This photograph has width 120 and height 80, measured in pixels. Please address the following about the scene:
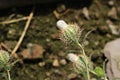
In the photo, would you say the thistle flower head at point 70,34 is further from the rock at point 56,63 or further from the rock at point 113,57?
the rock at point 56,63

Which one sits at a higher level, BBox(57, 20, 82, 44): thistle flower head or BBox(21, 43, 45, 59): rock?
BBox(21, 43, 45, 59): rock

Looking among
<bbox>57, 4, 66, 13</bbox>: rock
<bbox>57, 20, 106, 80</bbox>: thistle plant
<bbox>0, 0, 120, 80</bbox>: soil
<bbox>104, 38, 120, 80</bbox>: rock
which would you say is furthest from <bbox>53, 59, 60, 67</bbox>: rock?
<bbox>57, 20, 106, 80</bbox>: thistle plant

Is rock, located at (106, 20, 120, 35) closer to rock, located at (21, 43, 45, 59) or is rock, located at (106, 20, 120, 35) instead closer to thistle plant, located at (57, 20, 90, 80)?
rock, located at (21, 43, 45, 59)

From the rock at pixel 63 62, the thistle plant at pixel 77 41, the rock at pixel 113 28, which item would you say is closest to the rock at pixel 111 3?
the rock at pixel 113 28

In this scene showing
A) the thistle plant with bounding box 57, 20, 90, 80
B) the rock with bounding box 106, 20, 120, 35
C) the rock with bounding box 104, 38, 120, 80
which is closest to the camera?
the thistle plant with bounding box 57, 20, 90, 80

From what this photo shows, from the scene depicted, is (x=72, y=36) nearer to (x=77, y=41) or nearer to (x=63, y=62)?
(x=77, y=41)

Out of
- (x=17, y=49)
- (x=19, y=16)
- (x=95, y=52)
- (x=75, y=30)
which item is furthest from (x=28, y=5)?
(x=75, y=30)

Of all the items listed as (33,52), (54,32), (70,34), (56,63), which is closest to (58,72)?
(56,63)
